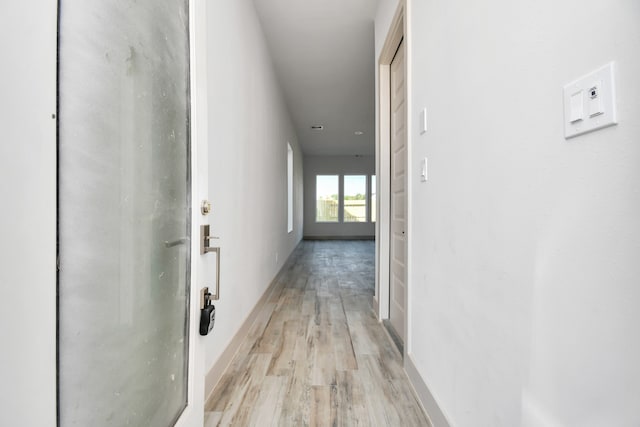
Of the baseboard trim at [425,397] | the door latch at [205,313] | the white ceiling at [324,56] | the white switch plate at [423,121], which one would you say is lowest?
the baseboard trim at [425,397]

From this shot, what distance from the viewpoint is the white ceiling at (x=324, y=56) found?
2.76 metres

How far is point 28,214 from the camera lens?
19.1 inches

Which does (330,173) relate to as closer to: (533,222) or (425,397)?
(425,397)

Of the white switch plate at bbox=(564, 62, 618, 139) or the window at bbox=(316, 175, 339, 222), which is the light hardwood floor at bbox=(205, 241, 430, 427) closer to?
the white switch plate at bbox=(564, 62, 618, 139)

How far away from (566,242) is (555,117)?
11.2 inches

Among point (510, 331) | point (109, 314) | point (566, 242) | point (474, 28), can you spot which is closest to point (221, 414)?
point (109, 314)

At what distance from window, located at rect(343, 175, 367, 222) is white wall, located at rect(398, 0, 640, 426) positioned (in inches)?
347

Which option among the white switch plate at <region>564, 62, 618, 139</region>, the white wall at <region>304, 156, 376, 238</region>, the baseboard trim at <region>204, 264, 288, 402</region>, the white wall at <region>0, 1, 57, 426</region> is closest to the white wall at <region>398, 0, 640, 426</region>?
the white switch plate at <region>564, 62, 618, 139</region>

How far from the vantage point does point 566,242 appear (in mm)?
643

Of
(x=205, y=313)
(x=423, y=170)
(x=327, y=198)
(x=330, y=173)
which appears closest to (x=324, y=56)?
(x=423, y=170)

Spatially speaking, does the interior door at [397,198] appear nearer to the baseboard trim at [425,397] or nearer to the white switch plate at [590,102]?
the baseboard trim at [425,397]

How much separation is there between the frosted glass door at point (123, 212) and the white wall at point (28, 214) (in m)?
0.03

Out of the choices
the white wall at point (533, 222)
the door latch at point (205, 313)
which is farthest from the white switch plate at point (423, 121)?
the door latch at point (205, 313)

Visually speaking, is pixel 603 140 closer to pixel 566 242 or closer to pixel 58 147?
pixel 566 242
